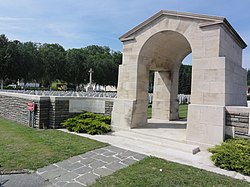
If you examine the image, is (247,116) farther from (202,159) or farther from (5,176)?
(5,176)

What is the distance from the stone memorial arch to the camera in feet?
19.3

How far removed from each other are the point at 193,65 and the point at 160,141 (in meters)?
2.60

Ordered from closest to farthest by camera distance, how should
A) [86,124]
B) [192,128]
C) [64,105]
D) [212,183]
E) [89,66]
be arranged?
[212,183] → [192,128] → [86,124] → [64,105] → [89,66]

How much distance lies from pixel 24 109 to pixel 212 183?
8.04 m

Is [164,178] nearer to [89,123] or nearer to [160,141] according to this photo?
[160,141]

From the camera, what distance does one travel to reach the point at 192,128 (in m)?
6.13

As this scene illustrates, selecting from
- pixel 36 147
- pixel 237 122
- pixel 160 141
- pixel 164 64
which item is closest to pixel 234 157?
pixel 237 122

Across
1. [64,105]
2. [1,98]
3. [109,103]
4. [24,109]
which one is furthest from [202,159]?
[1,98]

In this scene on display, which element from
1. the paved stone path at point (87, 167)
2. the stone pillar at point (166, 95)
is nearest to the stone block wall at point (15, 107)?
the paved stone path at point (87, 167)

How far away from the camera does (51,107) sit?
8.33 metres

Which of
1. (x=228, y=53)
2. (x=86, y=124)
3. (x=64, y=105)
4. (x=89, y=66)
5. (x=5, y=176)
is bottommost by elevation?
(x=5, y=176)

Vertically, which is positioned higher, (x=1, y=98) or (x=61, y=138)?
(x=1, y=98)

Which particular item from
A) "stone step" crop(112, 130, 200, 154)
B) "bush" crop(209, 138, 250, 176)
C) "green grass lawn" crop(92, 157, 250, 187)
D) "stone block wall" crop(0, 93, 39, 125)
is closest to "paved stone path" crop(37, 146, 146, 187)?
"green grass lawn" crop(92, 157, 250, 187)

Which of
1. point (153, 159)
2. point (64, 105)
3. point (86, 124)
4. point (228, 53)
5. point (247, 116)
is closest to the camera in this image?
point (153, 159)
